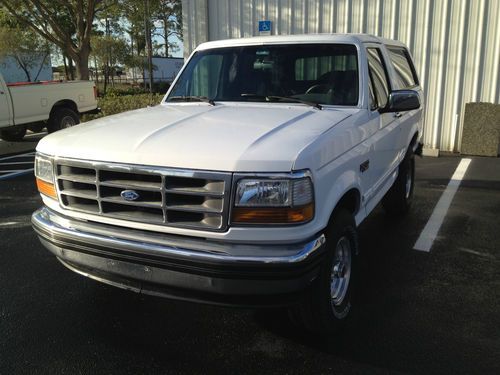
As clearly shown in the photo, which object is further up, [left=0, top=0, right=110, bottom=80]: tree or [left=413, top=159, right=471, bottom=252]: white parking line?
[left=0, top=0, right=110, bottom=80]: tree

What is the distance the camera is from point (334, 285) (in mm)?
3234

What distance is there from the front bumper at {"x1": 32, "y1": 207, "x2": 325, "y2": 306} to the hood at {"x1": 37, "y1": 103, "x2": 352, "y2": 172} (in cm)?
43

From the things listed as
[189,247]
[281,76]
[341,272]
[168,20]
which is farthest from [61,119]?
[168,20]

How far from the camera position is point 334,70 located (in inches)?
157

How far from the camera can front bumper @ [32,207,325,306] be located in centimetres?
250

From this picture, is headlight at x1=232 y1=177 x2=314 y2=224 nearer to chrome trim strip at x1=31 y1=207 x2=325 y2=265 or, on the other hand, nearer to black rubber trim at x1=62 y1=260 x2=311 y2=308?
chrome trim strip at x1=31 y1=207 x2=325 y2=265

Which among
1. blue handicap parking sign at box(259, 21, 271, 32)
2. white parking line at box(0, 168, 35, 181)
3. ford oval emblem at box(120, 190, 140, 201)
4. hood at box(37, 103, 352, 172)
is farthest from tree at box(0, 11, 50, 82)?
ford oval emblem at box(120, 190, 140, 201)

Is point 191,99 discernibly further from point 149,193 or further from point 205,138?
point 149,193

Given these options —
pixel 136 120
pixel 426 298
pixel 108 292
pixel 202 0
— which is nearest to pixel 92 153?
pixel 136 120

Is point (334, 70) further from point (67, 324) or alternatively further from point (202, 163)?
point (67, 324)

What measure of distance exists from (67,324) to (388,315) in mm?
2248

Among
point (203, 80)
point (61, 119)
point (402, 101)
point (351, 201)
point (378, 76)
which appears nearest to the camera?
point (351, 201)

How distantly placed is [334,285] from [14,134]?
35.7 ft

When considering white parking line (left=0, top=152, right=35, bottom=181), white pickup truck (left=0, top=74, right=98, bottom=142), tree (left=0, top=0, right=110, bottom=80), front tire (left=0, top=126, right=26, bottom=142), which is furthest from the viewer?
tree (left=0, top=0, right=110, bottom=80)
